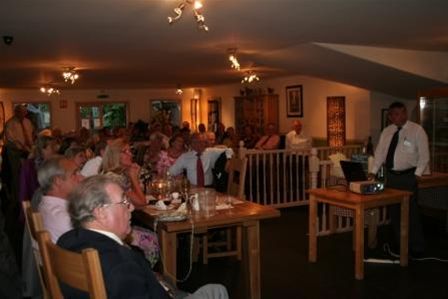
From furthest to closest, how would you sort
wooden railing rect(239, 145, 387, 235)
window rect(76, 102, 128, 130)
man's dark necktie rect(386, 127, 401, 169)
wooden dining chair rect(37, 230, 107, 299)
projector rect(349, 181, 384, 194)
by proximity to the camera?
1. window rect(76, 102, 128, 130)
2. wooden railing rect(239, 145, 387, 235)
3. man's dark necktie rect(386, 127, 401, 169)
4. projector rect(349, 181, 384, 194)
5. wooden dining chair rect(37, 230, 107, 299)

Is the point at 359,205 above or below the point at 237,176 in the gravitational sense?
below

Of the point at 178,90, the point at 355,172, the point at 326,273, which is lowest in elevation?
the point at 326,273

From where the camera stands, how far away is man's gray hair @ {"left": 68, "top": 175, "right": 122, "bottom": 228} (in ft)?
6.00

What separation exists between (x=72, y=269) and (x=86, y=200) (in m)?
0.34

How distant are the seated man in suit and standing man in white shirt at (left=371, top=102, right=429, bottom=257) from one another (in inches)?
127

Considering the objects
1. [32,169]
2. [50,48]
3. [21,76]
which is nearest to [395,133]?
[32,169]

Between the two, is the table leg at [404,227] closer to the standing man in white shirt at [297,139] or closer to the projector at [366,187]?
the projector at [366,187]

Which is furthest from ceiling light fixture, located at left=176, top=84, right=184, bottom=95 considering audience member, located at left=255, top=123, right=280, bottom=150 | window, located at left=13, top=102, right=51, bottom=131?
audience member, located at left=255, top=123, right=280, bottom=150

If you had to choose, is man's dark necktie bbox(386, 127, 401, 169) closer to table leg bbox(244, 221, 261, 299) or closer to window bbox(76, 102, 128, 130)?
table leg bbox(244, 221, 261, 299)

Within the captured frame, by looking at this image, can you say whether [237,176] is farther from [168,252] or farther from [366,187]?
[168,252]

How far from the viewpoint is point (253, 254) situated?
3.20 m

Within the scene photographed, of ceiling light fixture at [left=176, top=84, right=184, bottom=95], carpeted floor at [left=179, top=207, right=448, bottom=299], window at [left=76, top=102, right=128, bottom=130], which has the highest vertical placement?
ceiling light fixture at [left=176, top=84, right=184, bottom=95]

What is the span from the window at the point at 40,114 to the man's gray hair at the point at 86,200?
11.8 m

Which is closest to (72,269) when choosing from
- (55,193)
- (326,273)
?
(55,193)
